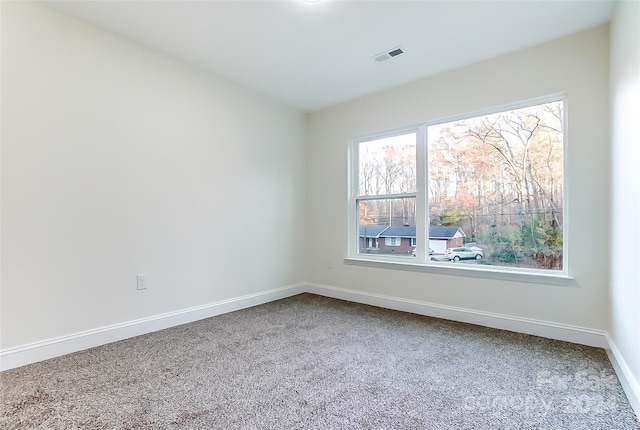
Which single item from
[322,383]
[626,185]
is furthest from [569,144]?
[322,383]

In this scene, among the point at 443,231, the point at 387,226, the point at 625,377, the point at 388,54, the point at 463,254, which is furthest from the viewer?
the point at 387,226

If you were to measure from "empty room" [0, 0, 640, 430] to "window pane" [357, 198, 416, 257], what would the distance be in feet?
0.10

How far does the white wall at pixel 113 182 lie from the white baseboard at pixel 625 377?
10.2 ft

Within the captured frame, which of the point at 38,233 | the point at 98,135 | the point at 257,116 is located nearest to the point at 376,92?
the point at 257,116

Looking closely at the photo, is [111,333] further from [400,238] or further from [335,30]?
[335,30]

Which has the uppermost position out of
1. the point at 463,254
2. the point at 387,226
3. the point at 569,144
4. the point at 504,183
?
the point at 569,144

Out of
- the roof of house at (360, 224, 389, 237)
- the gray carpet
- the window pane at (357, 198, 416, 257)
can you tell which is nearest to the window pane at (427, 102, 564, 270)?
the window pane at (357, 198, 416, 257)

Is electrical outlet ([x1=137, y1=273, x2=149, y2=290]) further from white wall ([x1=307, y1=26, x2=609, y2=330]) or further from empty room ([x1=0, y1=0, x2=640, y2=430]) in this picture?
white wall ([x1=307, y1=26, x2=609, y2=330])

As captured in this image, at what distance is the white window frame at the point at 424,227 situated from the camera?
251 centimetres

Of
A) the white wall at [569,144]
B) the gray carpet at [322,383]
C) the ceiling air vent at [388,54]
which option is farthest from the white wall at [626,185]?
the ceiling air vent at [388,54]

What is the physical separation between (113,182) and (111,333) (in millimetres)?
1219

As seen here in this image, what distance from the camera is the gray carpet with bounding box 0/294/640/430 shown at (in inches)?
58.1

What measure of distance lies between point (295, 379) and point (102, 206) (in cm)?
200

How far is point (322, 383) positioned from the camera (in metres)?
1.81
